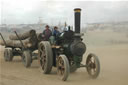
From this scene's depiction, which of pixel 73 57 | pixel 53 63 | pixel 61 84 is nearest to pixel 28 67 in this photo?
pixel 53 63

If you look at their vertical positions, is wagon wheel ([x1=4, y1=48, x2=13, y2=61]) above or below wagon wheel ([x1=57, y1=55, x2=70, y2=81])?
below

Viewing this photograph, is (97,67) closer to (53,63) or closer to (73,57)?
(73,57)

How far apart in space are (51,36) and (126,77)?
319 cm

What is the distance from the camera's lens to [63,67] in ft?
28.3

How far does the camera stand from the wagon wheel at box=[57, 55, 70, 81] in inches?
327

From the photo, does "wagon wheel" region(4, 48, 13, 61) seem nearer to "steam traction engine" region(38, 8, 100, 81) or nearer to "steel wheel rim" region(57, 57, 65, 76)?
"steam traction engine" region(38, 8, 100, 81)

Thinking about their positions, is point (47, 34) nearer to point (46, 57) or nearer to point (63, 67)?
point (46, 57)

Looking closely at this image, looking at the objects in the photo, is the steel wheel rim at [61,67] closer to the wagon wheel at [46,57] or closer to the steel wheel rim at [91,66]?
the wagon wheel at [46,57]

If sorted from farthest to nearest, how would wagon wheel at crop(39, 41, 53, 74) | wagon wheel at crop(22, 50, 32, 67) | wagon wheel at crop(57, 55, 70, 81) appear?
wagon wheel at crop(22, 50, 32, 67) < wagon wheel at crop(39, 41, 53, 74) < wagon wheel at crop(57, 55, 70, 81)

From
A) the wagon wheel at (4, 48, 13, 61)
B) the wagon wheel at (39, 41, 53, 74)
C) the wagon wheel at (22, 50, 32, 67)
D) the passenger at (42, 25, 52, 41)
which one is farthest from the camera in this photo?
the wagon wheel at (4, 48, 13, 61)

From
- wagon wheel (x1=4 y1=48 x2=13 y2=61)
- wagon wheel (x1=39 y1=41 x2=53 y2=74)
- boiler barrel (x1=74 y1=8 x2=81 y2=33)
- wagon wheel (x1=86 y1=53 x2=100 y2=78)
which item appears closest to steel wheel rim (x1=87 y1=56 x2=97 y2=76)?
wagon wheel (x1=86 y1=53 x2=100 y2=78)

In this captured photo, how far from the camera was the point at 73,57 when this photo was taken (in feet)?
30.2

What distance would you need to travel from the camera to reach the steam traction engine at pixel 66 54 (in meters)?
8.73

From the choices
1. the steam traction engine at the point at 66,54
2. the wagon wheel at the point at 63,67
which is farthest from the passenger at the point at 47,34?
the wagon wheel at the point at 63,67
